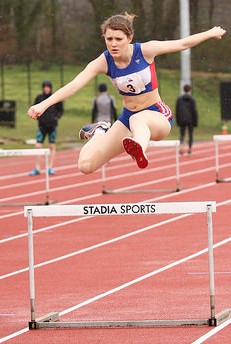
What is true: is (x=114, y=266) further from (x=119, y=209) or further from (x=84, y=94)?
(x=84, y=94)

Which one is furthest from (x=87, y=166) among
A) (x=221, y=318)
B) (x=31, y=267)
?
(x=221, y=318)

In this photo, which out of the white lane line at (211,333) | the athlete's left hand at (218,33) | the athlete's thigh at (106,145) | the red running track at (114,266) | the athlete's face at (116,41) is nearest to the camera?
the athlete's left hand at (218,33)

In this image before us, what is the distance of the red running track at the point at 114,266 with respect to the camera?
36.8 feet

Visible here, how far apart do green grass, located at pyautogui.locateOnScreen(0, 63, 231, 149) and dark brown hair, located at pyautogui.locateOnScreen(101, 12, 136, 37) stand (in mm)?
29410

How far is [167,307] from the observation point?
39.7 feet

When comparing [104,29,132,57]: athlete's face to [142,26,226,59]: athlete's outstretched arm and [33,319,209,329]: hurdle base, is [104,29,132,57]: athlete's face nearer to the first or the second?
[142,26,226,59]: athlete's outstretched arm

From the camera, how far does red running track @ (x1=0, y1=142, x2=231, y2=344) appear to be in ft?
36.8

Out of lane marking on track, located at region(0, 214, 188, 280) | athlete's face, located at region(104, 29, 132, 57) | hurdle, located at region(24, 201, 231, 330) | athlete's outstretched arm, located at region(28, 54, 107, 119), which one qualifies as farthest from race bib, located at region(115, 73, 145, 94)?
lane marking on track, located at region(0, 214, 188, 280)

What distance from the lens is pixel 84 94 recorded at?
1874 inches

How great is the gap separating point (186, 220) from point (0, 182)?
7036mm

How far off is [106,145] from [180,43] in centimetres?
91

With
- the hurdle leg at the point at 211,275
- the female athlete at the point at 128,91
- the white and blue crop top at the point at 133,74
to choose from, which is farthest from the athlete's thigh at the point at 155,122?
the hurdle leg at the point at 211,275

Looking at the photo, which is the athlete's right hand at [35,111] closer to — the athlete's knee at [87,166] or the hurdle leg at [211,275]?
the athlete's knee at [87,166]

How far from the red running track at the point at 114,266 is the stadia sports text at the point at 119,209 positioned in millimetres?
936
